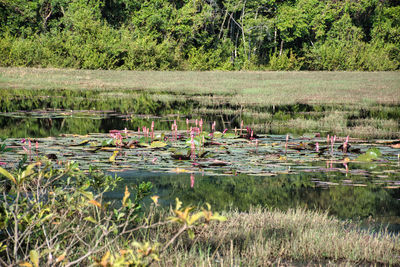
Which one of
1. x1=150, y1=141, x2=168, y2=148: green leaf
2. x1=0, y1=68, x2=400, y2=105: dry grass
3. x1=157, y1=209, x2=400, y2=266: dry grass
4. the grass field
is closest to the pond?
x1=150, y1=141, x2=168, y2=148: green leaf

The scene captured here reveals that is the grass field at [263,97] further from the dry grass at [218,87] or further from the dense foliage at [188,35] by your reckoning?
the dense foliage at [188,35]

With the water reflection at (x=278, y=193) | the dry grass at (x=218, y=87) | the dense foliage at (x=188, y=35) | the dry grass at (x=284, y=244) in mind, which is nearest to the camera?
the dry grass at (x=284, y=244)

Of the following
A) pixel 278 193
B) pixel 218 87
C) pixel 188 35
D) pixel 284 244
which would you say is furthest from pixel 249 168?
pixel 188 35

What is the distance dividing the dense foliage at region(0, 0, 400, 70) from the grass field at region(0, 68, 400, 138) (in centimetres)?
571

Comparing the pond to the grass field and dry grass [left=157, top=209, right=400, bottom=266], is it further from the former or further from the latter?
the grass field

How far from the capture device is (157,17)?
48.2m

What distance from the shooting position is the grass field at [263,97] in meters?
14.4

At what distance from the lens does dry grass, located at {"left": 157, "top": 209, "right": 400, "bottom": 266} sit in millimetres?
4227

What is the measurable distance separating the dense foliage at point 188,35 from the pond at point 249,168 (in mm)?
29606

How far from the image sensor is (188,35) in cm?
5047

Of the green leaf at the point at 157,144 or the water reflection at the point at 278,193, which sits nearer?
the water reflection at the point at 278,193

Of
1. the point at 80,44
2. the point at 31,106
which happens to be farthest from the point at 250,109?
the point at 80,44

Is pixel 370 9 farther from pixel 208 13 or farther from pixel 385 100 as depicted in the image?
pixel 385 100

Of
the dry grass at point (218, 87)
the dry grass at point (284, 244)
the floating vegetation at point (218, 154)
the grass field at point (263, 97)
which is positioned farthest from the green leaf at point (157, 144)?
the dry grass at point (218, 87)
